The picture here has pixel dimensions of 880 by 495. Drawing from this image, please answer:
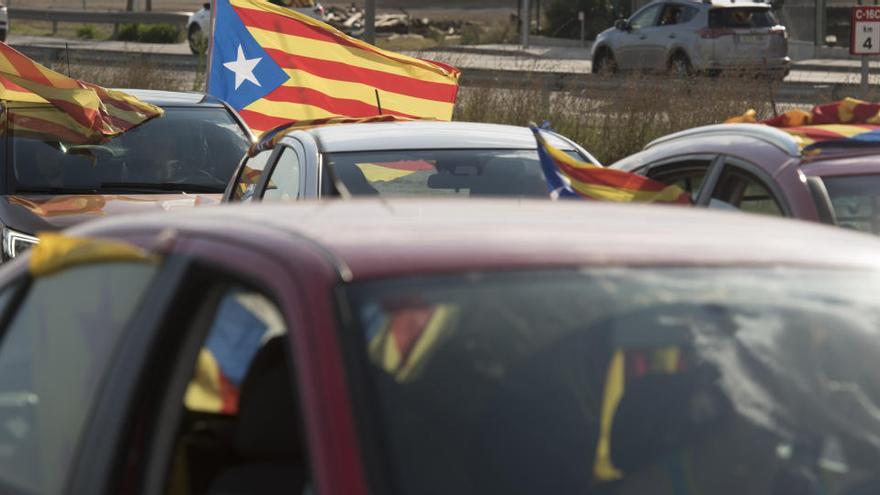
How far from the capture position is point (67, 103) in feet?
36.1

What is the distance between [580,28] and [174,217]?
4385 centimetres

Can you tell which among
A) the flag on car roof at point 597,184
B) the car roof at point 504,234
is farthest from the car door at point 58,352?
the flag on car roof at point 597,184

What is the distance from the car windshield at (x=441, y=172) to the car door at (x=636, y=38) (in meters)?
22.2

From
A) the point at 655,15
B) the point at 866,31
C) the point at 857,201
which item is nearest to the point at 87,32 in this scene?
the point at 655,15

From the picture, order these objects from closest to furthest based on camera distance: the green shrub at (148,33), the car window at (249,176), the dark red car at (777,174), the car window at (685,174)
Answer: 1. the dark red car at (777,174)
2. the car window at (685,174)
3. the car window at (249,176)
4. the green shrub at (148,33)

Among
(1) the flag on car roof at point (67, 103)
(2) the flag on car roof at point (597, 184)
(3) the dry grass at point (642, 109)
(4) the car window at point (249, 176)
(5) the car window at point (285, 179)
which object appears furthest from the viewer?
(3) the dry grass at point (642, 109)

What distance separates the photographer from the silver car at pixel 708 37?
2898 centimetres

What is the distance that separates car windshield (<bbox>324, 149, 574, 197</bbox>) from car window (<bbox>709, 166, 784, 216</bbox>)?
4.49 ft

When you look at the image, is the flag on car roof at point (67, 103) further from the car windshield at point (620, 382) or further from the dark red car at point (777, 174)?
the car windshield at point (620, 382)

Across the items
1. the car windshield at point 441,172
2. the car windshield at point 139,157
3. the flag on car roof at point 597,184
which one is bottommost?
the car windshield at point 139,157

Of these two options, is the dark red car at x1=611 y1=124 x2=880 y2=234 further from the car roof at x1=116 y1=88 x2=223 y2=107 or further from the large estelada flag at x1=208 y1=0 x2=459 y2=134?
the large estelada flag at x1=208 y1=0 x2=459 y2=134

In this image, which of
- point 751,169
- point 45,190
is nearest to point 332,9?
point 45,190

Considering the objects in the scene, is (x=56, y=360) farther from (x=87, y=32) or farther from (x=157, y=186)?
(x=87, y=32)

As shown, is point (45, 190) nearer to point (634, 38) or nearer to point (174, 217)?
point (174, 217)
